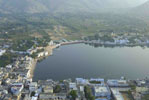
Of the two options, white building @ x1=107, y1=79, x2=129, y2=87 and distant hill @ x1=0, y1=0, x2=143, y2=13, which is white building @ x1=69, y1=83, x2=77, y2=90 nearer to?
white building @ x1=107, y1=79, x2=129, y2=87

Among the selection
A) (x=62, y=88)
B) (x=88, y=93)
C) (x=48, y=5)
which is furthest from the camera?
(x=48, y=5)

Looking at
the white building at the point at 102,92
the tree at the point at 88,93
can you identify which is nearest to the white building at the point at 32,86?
the tree at the point at 88,93

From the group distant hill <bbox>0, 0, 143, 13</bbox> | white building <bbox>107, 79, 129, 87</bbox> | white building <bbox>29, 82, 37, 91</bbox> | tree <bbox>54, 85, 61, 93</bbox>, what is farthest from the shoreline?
distant hill <bbox>0, 0, 143, 13</bbox>

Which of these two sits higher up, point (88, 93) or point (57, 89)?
point (57, 89)

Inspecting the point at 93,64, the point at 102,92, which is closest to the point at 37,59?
the point at 93,64

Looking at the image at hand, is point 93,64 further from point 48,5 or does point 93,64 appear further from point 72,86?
point 48,5

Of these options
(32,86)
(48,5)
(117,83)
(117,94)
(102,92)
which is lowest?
(117,94)

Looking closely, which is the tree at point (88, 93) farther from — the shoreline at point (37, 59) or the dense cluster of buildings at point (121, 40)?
the dense cluster of buildings at point (121, 40)

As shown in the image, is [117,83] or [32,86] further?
[117,83]

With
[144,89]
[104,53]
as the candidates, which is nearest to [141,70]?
[144,89]
